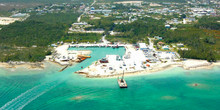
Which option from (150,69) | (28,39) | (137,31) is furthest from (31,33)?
(150,69)

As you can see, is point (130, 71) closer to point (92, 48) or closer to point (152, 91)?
Answer: point (152, 91)

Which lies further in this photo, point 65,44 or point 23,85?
point 65,44

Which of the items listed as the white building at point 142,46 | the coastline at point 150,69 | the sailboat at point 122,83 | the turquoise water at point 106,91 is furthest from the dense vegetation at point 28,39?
the white building at point 142,46

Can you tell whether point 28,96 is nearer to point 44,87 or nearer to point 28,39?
point 44,87

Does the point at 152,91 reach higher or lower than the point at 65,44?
lower

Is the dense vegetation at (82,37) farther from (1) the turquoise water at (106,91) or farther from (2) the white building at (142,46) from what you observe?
(1) the turquoise water at (106,91)

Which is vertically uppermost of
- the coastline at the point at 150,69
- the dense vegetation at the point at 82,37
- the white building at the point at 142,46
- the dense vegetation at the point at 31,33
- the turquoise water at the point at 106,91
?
the dense vegetation at the point at 31,33

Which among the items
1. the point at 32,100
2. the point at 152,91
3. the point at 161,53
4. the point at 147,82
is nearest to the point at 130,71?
the point at 147,82

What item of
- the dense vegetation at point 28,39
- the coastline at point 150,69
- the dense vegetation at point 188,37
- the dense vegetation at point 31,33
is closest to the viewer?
the coastline at point 150,69

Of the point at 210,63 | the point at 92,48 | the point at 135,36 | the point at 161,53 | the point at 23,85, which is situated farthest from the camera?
the point at 135,36
